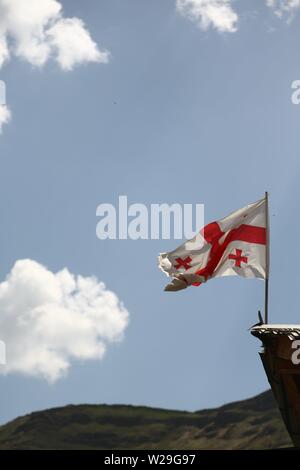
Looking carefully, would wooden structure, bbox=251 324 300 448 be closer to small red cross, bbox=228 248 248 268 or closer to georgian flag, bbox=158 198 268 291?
georgian flag, bbox=158 198 268 291

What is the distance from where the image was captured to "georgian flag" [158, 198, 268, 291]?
86.9ft

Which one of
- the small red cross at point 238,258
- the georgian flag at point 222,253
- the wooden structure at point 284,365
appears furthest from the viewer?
the wooden structure at point 284,365

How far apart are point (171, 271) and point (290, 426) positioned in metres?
8.84

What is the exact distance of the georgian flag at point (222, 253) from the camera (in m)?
26.5

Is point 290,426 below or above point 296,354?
below

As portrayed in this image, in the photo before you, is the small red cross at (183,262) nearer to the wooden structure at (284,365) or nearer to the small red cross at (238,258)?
the small red cross at (238,258)

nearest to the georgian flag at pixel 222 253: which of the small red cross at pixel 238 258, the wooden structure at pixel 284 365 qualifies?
the small red cross at pixel 238 258

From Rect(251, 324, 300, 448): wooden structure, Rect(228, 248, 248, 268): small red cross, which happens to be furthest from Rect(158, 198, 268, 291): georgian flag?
Rect(251, 324, 300, 448): wooden structure

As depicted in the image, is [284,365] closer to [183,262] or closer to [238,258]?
[238,258]

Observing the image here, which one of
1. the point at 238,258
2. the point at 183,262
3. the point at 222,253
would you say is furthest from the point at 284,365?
the point at 183,262
